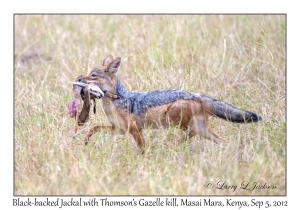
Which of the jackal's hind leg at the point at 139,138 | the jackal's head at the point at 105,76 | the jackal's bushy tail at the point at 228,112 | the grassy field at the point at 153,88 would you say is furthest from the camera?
the jackal's head at the point at 105,76

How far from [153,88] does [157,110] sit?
60.7 inches

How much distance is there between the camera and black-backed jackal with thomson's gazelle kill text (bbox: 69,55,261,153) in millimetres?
7980

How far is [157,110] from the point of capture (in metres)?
8.12

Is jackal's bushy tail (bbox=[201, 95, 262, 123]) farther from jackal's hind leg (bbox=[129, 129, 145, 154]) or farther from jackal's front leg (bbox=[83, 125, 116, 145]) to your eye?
jackal's front leg (bbox=[83, 125, 116, 145])

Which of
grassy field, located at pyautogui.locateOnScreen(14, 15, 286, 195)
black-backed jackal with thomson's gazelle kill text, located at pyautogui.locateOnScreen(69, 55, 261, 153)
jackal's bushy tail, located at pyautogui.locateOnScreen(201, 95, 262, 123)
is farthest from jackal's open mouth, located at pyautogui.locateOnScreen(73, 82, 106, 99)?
jackal's bushy tail, located at pyautogui.locateOnScreen(201, 95, 262, 123)

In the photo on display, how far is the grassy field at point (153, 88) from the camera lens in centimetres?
709

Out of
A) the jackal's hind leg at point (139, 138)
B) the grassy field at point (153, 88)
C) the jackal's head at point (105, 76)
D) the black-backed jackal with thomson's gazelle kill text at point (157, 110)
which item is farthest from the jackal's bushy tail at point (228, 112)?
the jackal's head at point (105, 76)

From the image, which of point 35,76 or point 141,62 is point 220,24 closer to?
point 141,62

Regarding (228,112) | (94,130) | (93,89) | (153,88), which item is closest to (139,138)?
(94,130)

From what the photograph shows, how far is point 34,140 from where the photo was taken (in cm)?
805

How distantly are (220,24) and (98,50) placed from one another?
2.42 metres

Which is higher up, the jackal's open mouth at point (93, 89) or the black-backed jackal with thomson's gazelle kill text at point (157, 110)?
the jackal's open mouth at point (93, 89)

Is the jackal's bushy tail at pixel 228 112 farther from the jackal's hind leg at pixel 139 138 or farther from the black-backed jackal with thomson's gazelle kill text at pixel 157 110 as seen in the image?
the jackal's hind leg at pixel 139 138

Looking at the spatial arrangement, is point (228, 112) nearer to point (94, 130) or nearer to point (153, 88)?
point (94, 130)
